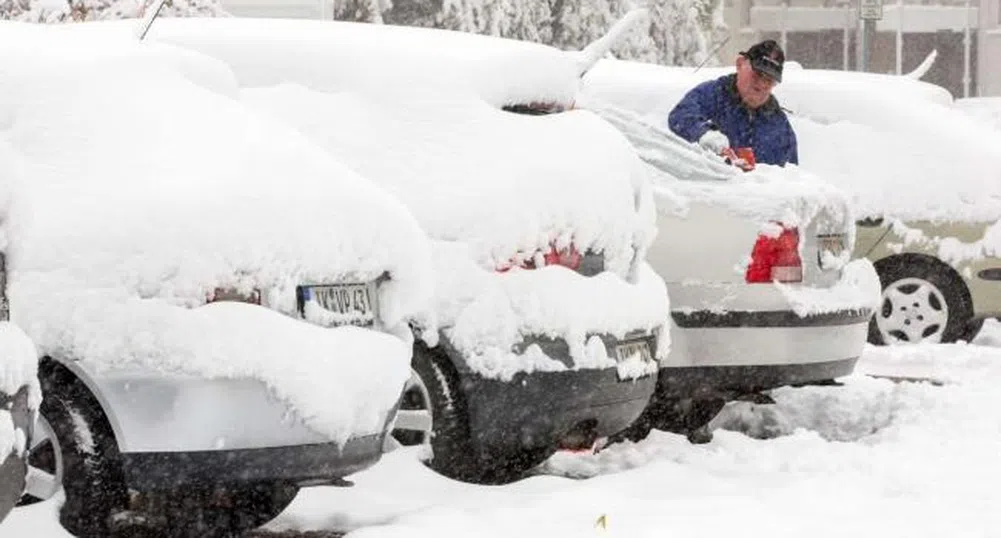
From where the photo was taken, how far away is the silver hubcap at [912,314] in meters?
14.8

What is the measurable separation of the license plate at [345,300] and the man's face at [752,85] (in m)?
5.24

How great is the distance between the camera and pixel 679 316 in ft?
31.9

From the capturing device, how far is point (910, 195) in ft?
47.6

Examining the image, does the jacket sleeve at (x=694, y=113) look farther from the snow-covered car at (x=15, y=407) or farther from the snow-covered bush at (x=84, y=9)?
the snow-covered car at (x=15, y=407)

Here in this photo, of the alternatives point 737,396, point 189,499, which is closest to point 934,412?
point 737,396

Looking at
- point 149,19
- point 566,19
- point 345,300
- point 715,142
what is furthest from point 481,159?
point 566,19

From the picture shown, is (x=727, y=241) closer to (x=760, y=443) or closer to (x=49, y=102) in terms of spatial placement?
(x=760, y=443)

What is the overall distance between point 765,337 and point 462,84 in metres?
1.97

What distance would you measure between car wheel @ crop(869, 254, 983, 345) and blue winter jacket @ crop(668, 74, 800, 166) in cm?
254

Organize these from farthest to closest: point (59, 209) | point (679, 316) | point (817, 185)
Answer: point (817, 185), point (679, 316), point (59, 209)

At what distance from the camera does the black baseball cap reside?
1184 cm

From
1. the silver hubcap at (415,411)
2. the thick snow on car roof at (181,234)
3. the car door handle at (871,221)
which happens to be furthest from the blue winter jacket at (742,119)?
the thick snow on car roof at (181,234)

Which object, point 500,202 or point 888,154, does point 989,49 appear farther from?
point 500,202

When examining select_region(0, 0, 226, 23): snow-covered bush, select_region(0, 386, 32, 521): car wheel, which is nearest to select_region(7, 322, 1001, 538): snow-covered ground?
select_region(0, 386, 32, 521): car wheel
